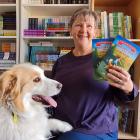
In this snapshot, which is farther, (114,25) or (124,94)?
(114,25)

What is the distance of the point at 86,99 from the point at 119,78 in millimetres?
266

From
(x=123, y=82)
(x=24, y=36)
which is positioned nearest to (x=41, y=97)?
(x=123, y=82)

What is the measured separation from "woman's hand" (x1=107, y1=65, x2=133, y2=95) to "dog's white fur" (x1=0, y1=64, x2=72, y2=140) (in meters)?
0.29

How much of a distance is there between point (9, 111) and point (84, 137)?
0.43 meters

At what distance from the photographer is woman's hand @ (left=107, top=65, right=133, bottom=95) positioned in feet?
4.57

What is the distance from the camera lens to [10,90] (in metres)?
1.36

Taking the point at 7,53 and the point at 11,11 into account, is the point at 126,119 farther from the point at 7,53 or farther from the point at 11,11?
the point at 11,11

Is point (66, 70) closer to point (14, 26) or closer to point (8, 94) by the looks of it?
point (8, 94)

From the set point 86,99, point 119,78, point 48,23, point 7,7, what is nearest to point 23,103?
point 86,99

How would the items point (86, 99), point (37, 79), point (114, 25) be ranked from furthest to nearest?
1. point (114, 25)
2. point (86, 99)
3. point (37, 79)

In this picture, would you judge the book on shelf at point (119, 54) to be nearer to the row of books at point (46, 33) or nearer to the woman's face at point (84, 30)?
the woman's face at point (84, 30)

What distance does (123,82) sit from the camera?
1.43 meters

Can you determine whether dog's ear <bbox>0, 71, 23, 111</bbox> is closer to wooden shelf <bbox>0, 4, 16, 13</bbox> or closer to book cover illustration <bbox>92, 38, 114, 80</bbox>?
book cover illustration <bbox>92, 38, 114, 80</bbox>

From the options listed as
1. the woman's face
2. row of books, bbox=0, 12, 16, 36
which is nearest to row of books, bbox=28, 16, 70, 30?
row of books, bbox=0, 12, 16, 36
